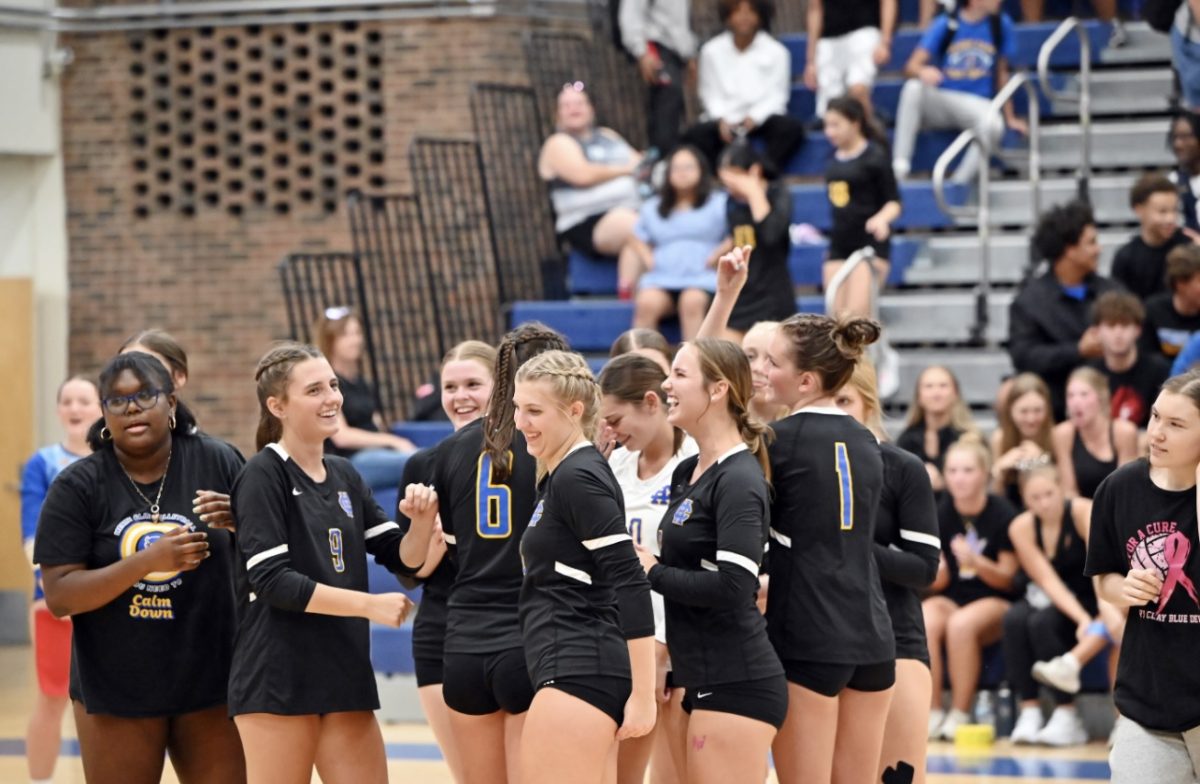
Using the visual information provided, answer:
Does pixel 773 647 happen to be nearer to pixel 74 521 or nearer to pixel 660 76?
pixel 74 521

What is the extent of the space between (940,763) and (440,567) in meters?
3.27

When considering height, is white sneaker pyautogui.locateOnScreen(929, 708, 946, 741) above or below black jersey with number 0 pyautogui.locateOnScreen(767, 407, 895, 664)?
below

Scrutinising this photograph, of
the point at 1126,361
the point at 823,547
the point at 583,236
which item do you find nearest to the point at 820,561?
the point at 823,547

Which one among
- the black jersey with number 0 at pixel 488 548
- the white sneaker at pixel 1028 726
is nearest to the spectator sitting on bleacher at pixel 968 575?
the white sneaker at pixel 1028 726

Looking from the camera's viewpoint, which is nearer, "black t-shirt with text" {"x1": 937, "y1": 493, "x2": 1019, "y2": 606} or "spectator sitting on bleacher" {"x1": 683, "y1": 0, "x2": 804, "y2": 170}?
"black t-shirt with text" {"x1": 937, "y1": 493, "x2": 1019, "y2": 606}

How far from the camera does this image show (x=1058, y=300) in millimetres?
8523

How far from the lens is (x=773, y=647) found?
4379 millimetres

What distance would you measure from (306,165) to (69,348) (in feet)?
6.68

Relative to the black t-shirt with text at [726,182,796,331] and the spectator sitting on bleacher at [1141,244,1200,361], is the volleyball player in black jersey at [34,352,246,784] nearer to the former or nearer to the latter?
the black t-shirt with text at [726,182,796,331]

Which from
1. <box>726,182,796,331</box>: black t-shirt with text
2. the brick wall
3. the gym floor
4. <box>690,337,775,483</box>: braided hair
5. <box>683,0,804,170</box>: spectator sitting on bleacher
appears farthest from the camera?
the brick wall

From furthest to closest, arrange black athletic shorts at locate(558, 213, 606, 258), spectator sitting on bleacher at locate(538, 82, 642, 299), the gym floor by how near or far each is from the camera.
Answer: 1. black athletic shorts at locate(558, 213, 606, 258)
2. spectator sitting on bleacher at locate(538, 82, 642, 299)
3. the gym floor

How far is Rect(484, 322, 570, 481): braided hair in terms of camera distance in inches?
176

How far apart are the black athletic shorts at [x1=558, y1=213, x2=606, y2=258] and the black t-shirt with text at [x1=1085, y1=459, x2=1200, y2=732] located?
6170 mm

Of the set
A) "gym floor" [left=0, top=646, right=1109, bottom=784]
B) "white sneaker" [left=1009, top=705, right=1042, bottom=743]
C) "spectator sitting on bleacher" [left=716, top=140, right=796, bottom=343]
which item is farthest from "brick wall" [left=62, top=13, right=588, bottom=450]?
"white sneaker" [left=1009, top=705, right=1042, bottom=743]
